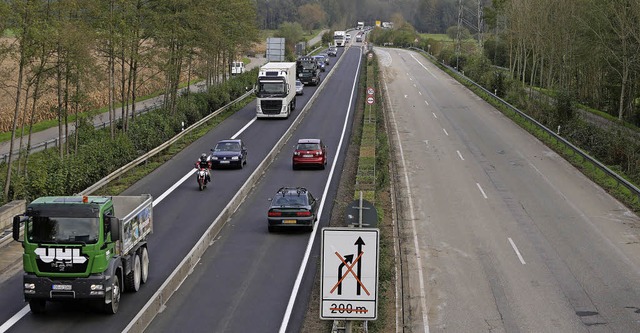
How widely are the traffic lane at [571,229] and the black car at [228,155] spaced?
1247 cm

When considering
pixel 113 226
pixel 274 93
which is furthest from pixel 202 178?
pixel 274 93

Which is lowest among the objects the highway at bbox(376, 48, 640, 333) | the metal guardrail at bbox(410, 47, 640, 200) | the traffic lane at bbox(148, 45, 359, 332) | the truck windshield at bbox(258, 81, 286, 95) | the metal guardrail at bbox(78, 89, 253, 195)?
the traffic lane at bbox(148, 45, 359, 332)

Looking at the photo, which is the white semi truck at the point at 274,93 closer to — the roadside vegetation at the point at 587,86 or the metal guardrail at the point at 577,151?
the metal guardrail at the point at 577,151

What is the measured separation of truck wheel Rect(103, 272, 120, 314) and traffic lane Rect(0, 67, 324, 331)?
1.06ft

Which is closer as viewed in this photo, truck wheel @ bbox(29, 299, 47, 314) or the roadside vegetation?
truck wheel @ bbox(29, 299, 47, 314)

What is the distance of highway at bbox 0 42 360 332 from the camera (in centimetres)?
2120

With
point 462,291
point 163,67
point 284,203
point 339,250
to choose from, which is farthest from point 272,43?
point 339,250

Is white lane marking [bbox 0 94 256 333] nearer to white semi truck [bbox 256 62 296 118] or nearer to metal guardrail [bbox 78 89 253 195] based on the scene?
white semi truck [bbox 256 62 296 118]

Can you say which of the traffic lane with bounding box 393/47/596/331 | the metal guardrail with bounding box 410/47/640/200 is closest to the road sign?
the traffic lane with bounding box 393/47/596/331

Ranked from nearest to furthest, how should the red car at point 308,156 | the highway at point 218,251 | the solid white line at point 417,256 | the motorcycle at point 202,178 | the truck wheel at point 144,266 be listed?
the highway at point 218,251 → the solid white line at point 417,256 → the truck wheel at point 144,266 → the motorcycle at point 202,178 → the red car at point 308,156

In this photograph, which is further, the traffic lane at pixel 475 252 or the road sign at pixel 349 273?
the traffic lane at pixel 475 252

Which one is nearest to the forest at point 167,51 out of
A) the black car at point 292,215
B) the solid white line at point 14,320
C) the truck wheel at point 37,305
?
the black car at point 292,215

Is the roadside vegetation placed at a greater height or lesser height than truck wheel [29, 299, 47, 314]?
greater

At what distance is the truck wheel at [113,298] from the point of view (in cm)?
2058
